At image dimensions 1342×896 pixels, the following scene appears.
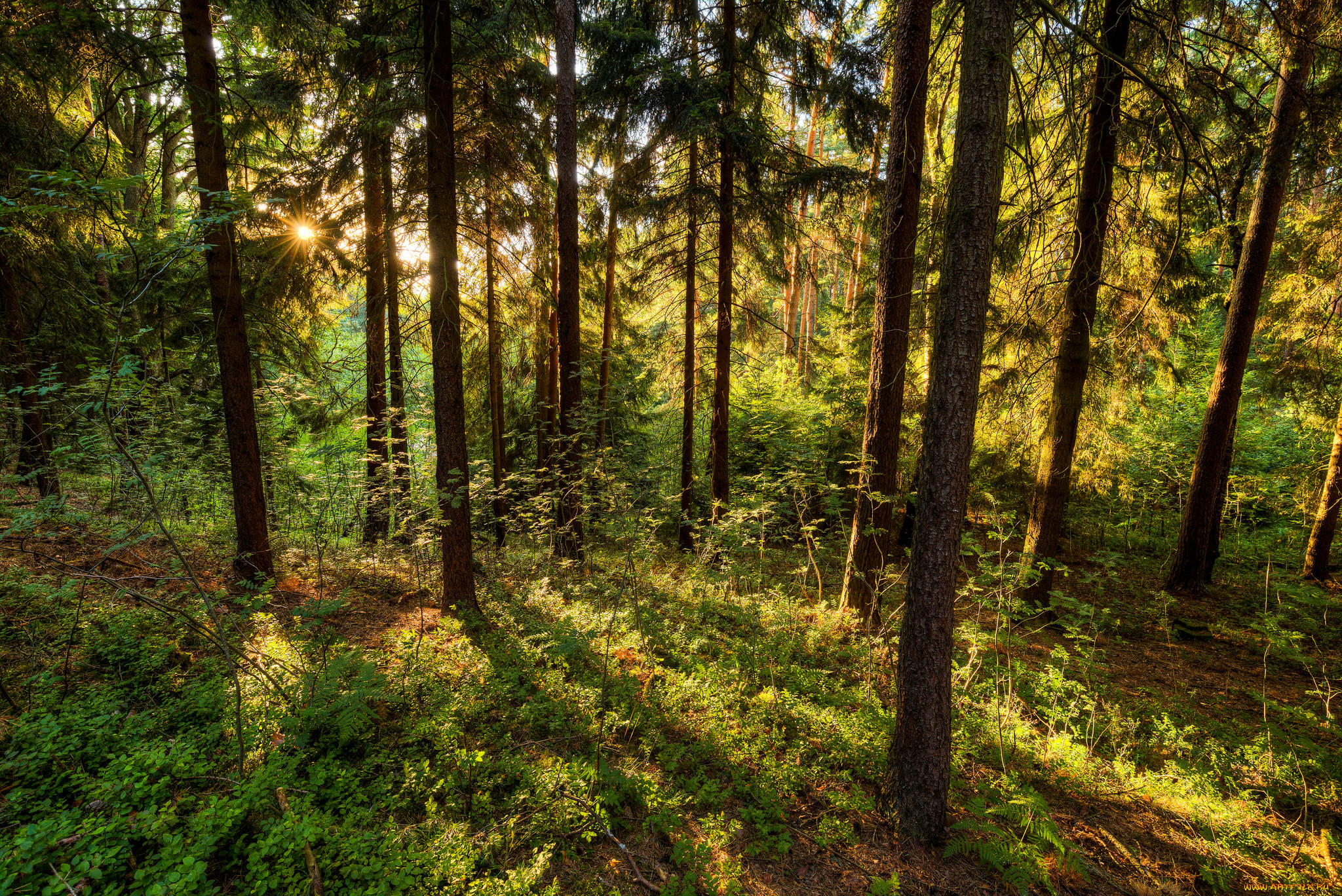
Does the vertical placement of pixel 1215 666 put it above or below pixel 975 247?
below

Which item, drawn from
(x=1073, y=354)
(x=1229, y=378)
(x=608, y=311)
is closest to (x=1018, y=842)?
(x=1073, y=354)

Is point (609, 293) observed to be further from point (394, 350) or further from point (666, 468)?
point (666, 468)

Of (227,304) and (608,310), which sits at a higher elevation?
(608,310)

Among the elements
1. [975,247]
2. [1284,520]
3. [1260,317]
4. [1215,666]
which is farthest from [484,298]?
[1284,520]

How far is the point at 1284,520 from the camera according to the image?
1190 centimetres

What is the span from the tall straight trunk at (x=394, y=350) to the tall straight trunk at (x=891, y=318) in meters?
6.88

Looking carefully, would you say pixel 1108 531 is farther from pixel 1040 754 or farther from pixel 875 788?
pixel 875 788

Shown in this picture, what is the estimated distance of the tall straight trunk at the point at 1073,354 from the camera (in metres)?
6.71

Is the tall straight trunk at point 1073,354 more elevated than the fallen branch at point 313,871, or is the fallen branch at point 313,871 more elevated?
the tall straight trunk at point 1073,354

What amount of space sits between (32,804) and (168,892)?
1349 millimetres

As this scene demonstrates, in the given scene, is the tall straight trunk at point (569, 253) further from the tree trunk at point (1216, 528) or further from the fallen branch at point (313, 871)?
the tree trunk at point (1216, 528)

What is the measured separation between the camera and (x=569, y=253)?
7961 mm

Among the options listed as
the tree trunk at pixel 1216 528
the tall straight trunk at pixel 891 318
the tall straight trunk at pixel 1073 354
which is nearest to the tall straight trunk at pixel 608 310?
the tall straight trunk at pixel 891 318

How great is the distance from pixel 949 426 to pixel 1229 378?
9.53 m
